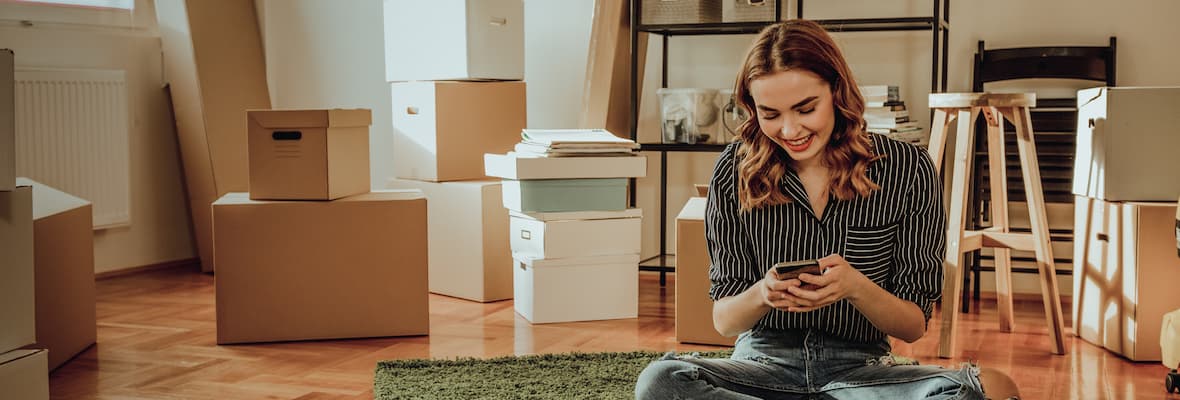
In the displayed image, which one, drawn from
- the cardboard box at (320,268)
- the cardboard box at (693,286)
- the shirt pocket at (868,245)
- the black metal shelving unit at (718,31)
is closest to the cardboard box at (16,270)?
the shirt pocket at (868,245)

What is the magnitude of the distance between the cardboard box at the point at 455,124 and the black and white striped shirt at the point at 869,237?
212 cm

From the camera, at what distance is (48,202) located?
111 inches

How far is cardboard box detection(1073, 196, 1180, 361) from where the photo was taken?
2645 mm

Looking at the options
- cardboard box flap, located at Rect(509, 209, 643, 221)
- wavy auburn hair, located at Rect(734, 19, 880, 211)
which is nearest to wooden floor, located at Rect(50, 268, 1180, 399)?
cardboard box flap, located at Rect(509, 209, 643, 221)

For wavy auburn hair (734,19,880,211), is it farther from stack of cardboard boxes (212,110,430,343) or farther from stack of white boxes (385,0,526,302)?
stack of white boxes (385,0,526,302)

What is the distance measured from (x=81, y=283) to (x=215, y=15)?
1.73 metres

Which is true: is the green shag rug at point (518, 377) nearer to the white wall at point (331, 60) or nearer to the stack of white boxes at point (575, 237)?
the stack of white boxes at point (575, 237)

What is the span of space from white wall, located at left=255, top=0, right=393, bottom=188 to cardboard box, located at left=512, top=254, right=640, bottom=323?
4.45ft

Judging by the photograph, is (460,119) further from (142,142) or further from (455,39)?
(142,142)

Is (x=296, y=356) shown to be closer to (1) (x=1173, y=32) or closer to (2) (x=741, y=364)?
(2) (x=741, y=364)

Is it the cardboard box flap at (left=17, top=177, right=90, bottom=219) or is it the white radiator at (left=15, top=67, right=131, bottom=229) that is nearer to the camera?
the cardboard box flap at (left=17, top=177, right=90, bottom=219)

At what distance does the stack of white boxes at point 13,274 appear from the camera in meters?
1.50

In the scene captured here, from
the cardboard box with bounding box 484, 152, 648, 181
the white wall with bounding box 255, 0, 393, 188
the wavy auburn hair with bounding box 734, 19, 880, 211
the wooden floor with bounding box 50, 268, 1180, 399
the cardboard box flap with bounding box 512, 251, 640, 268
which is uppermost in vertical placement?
the white wall with bounding box 255, 0, 393, 188

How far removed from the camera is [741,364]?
1518 millimetres
